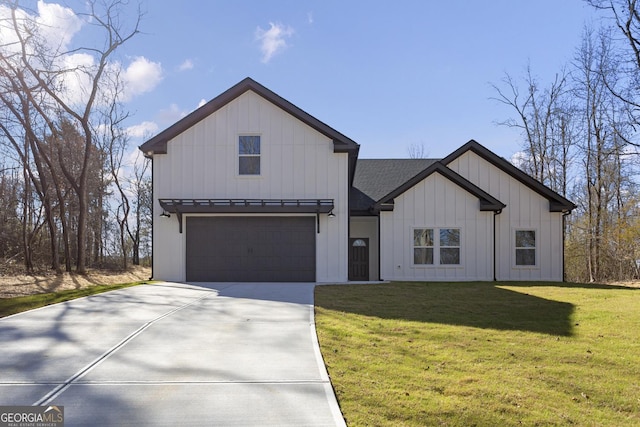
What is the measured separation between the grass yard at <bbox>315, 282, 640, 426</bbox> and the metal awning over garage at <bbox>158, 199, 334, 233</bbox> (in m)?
5.53

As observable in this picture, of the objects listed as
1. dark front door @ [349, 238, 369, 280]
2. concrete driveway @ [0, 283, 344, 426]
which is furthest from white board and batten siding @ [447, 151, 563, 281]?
concrete driveway @ [0, 283, 344, 426]

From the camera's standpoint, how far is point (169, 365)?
231 inches

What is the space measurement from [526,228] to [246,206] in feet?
38.0

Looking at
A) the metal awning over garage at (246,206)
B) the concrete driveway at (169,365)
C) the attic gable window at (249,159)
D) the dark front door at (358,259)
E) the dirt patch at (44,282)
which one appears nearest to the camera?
the concrete driveway at (169,365)

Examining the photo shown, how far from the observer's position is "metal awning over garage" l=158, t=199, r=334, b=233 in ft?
52.8

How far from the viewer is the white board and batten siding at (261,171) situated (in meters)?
16.6

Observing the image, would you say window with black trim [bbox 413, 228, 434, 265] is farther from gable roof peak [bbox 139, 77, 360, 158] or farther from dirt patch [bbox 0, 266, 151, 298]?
dirt patch [bbox 0, 266, 151, 298]

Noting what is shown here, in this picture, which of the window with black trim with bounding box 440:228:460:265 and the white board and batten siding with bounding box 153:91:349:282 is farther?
the window with black trim with bounding box 440:228:460:265

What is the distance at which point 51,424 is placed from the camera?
4.30 meters

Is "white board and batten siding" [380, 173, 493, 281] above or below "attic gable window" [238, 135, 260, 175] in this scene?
below

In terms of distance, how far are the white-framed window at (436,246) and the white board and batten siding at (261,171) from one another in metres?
3.06

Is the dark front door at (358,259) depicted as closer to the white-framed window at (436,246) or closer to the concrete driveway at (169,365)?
the white-framed window at (436,246)

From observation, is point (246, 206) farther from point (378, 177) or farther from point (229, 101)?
point (378, 177)

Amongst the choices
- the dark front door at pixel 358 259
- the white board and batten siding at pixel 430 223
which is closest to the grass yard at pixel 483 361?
the white board and batten siding at pixel 430 223
